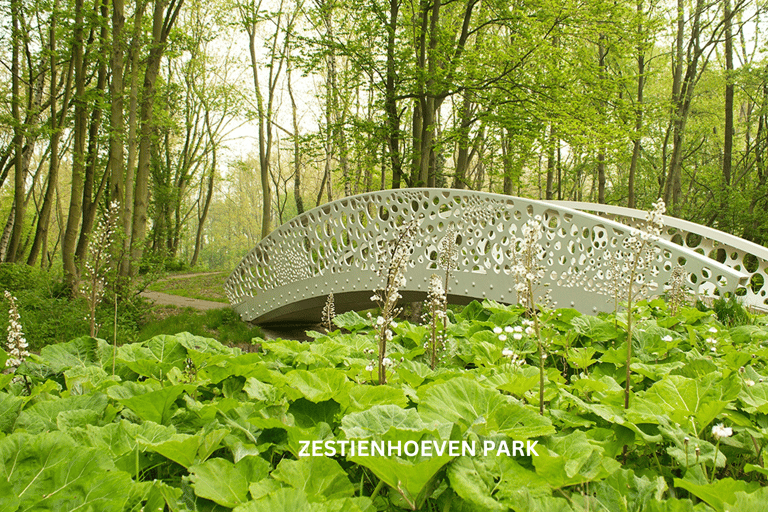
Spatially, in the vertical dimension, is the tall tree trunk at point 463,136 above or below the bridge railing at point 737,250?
above

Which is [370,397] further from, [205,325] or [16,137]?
[16,137]

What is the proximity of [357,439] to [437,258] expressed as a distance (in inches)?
294

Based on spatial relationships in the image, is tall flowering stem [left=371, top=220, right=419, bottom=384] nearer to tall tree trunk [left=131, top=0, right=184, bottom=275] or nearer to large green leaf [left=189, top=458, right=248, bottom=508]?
large green leaf [left=189, top=458, right=248, bottom=508]

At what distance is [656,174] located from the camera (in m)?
20.6

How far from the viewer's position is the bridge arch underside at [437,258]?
22.8 ft

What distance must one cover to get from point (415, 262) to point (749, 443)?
329 inches

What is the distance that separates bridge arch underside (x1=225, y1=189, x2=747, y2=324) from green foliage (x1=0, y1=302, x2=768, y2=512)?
12.3 ft

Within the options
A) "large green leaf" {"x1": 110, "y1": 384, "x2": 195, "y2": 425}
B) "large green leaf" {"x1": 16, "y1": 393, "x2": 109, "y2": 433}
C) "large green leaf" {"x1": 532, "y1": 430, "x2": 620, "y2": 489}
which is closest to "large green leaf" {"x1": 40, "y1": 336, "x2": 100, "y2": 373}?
"large green leaf" {"x1": 16, "y1": 393, "x2": 109, "y2": 433}

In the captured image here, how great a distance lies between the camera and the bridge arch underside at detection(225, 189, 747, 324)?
694 cm

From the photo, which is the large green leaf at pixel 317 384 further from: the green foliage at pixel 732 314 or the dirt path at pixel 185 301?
the dirt path at pixel 185 301

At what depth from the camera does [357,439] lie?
907 millimetres

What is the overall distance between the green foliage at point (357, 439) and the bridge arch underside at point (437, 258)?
3747 millimetres

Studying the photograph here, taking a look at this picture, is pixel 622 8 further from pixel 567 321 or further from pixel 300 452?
pixel 300 452

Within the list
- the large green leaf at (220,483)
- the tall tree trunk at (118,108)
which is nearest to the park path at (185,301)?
the tall tree trunk at (118,108)
